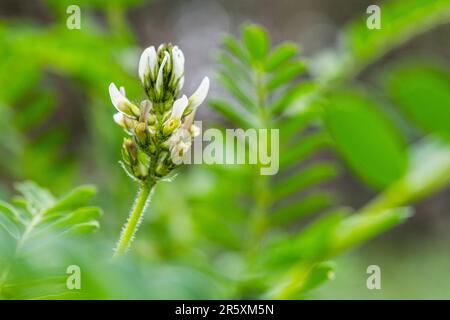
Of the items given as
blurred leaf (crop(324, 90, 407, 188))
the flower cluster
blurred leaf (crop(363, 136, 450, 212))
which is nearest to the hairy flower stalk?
the flower cluster

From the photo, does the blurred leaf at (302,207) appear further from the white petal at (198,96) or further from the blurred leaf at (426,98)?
the white petal at (198,96)

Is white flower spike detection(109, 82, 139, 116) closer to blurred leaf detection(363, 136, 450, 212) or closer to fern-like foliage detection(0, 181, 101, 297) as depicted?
fern-like foliage detection(0, 181, 101, 297)

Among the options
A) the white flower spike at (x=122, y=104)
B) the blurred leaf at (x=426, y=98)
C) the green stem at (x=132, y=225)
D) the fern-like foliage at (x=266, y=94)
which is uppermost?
the blurred leaf at (x=426, y=98)

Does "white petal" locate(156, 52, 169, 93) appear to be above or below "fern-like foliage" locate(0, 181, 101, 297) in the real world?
above

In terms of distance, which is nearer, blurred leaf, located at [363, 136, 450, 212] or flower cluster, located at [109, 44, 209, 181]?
flower cluster, located at [109, 44, 209, 181]

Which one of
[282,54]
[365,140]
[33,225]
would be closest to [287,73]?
[282,54]

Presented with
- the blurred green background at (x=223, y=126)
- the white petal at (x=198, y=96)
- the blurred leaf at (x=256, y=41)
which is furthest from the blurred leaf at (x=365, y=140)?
the white petal at (x=198, y=96)
